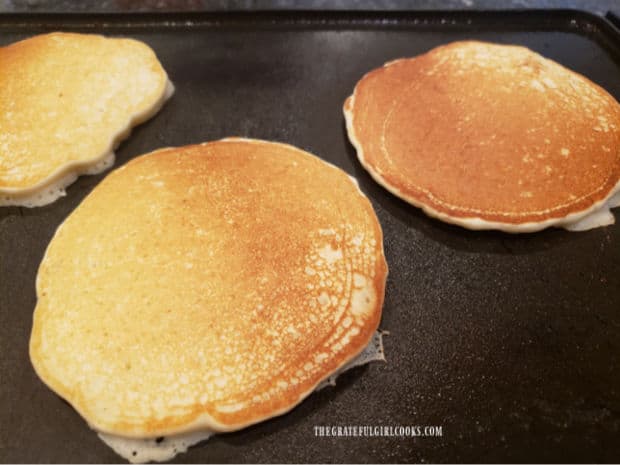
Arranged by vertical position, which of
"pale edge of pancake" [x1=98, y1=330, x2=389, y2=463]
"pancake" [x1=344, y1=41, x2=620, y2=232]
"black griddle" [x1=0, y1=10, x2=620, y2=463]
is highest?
"pancake" [x1=344, y1=41, x2=620, y2=232]

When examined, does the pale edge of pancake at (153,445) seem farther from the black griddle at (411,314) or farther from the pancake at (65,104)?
the pancake at (65,104)

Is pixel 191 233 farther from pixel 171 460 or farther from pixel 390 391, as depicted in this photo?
pixel 390 391

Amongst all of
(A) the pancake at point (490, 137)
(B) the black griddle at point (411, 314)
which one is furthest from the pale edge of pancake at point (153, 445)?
(A) the pancake at point (490, 137)

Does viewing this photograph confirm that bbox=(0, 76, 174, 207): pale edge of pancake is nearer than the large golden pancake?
No

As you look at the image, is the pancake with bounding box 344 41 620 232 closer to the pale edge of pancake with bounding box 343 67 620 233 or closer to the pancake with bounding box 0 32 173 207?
the pale edge of pancake with bounding box 343 67 620 233

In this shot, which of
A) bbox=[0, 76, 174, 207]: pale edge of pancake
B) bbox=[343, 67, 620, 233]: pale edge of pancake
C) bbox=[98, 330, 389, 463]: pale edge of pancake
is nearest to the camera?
bbox=[98, 330, 389, 463]: pale edge of pancake

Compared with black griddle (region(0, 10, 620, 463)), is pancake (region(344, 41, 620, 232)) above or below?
above

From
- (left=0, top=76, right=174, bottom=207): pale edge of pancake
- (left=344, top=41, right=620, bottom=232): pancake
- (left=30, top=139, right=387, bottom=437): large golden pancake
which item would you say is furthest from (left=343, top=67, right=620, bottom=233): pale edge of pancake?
(left=0, top=76, right=174, bottom=207): pale edge of pancake

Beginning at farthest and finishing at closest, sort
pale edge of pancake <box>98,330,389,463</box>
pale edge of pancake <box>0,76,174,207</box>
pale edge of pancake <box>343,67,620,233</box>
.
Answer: pale edge of pancake <box>0,76,174,207</box>, pale edge of pancake <box>343,67,620,233</box>, pale edge of pancake <box>98,330,389,463</box>
